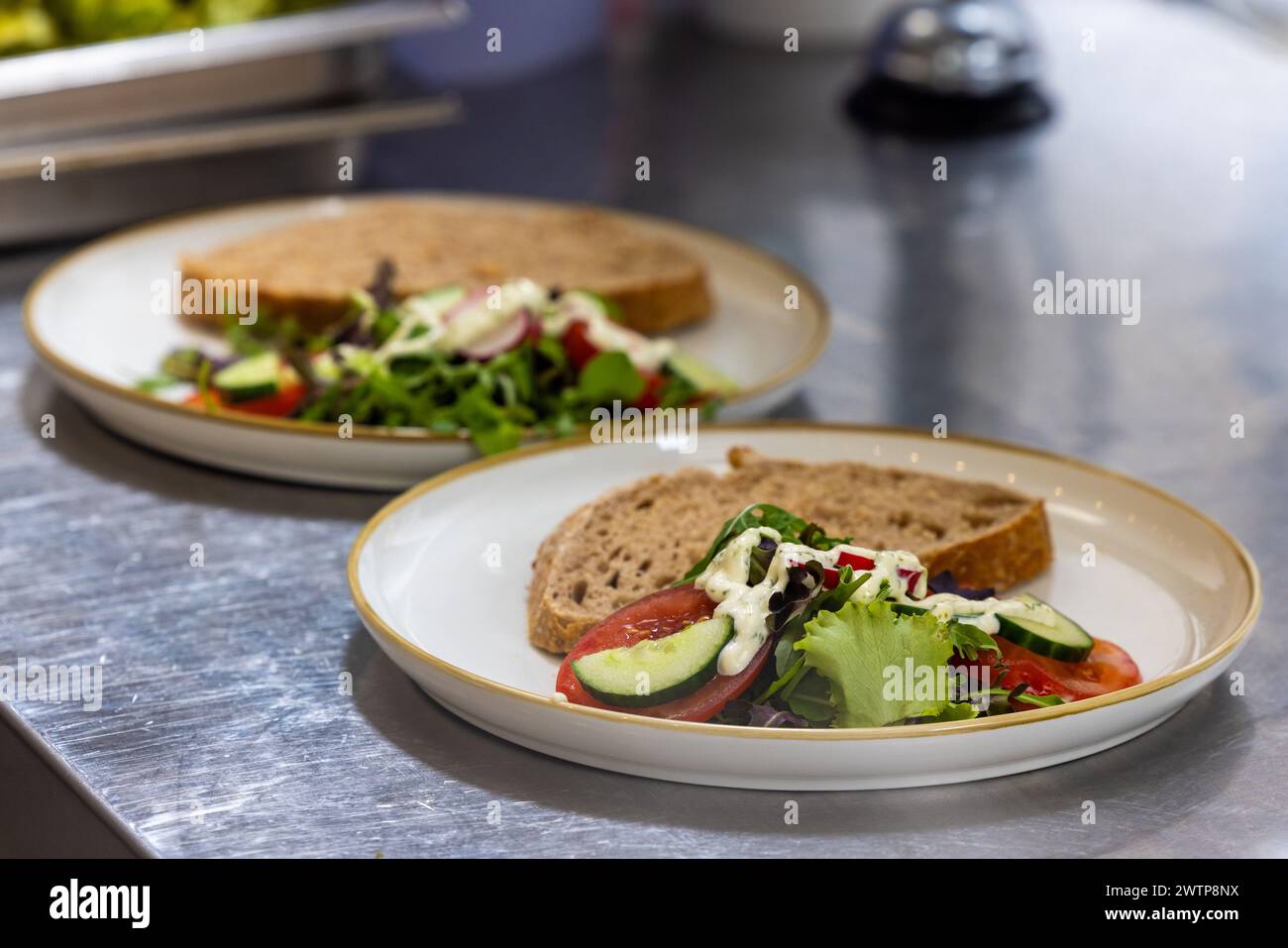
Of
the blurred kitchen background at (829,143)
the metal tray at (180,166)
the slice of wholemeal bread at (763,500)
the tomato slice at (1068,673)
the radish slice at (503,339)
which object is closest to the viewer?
the tomato slice at (1068,673)

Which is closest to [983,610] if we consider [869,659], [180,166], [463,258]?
[869,659]

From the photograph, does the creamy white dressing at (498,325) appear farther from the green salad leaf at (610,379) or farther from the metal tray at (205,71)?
the metal tray at (205,71)

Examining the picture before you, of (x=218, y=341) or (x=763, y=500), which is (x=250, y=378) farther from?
(x=763, y=500)

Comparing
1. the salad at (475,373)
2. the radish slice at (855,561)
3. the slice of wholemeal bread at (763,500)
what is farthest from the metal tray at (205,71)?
the radish slice at (855,561)

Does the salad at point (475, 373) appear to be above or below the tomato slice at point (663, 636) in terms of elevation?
above

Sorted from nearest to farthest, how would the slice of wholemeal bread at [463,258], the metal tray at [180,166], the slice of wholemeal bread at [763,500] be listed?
the slice of wholemeal bread at [763,500] < the slice of wholemeal bread at [463,258] < the metal tray at [180,166]

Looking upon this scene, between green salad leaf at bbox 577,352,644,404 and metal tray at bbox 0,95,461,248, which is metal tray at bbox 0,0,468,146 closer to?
metal tray at bbox 0,95,461,248

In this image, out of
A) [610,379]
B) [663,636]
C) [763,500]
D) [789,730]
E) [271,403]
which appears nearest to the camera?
[789,730]
